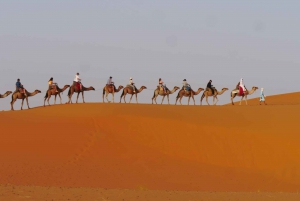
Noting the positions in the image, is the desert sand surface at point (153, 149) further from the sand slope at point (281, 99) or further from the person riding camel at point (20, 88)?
the sand slope at point (281, 99)

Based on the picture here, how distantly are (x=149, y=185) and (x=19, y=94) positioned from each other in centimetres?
1652

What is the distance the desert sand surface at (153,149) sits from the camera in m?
19.8

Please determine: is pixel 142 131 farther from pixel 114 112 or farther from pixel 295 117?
pixel 295 117

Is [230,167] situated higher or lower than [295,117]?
lower

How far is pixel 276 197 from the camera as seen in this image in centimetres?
1322

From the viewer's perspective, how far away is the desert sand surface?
65.0 feet

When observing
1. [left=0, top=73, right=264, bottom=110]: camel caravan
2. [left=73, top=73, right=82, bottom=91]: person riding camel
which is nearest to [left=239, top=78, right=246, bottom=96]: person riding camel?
[left=0, top=73, right=264, bottom=110]: camel caravan

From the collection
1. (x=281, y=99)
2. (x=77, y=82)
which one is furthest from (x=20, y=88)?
(x=281, y=99)

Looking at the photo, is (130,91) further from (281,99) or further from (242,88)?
(281,99)

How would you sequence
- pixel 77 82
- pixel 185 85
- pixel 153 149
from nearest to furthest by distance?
pixel 153 149, pixel 77 82, pixel 185 85

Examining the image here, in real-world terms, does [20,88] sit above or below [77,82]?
below

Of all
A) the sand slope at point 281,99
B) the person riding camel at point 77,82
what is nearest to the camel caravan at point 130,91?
the person riding camel at point 77,82

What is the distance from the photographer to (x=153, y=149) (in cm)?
2361

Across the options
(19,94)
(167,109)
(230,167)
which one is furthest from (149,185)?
(19,94)
